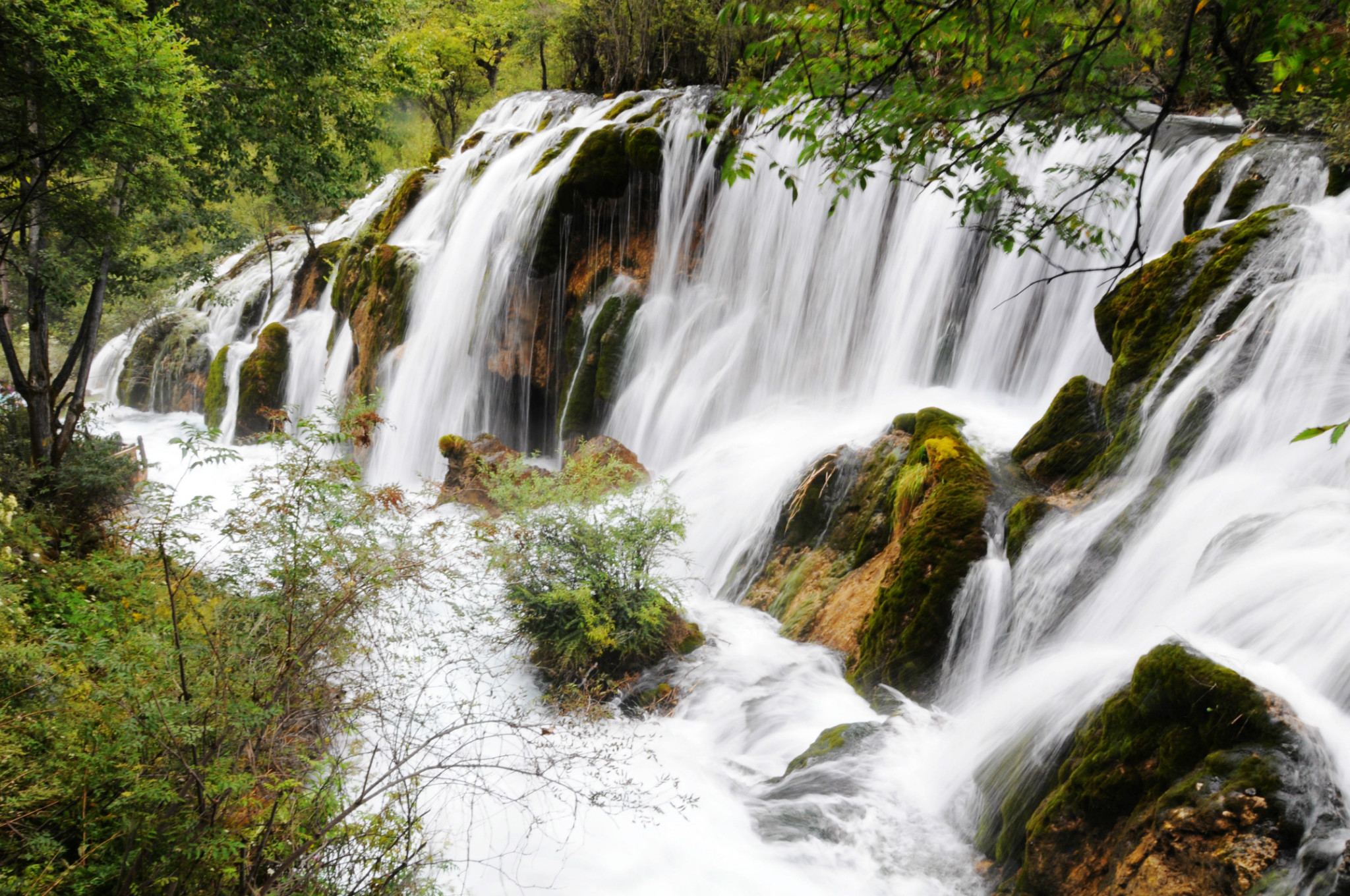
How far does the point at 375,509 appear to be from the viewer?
4.94 m

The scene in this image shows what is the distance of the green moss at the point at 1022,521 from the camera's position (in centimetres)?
558

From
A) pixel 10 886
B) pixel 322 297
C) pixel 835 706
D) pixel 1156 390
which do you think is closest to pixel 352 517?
pixel 10 886

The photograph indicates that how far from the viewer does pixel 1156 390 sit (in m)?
5.61

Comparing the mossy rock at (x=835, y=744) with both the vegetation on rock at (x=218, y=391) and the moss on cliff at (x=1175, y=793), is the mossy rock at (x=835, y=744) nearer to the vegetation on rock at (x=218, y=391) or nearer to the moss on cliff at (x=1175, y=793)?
the moss on cliff at (x=1175, y=793)

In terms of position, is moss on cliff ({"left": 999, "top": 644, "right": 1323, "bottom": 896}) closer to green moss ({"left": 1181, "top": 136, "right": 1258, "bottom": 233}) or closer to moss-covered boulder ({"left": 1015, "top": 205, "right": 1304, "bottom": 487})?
moss-covered boulder ({"left": 1015, "top": 205, "right": 1304, "bottom": 487})

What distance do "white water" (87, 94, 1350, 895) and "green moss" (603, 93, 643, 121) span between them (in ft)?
15.8

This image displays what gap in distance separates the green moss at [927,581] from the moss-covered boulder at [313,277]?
20890 millimetres

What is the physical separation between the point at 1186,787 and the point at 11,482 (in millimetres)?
8712

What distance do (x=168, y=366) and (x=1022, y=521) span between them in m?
27.0

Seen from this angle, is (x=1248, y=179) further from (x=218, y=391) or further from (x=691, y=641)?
(x=218, y=391)

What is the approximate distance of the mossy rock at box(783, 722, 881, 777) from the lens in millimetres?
5090

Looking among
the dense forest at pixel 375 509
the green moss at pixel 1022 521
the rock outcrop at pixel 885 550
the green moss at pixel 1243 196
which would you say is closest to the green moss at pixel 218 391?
the dense forest at pixel 375 509

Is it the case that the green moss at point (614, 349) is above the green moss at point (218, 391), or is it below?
above

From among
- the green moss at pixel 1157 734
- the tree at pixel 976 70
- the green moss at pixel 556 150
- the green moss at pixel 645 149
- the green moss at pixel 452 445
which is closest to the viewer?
the tree at pixel 976 70
